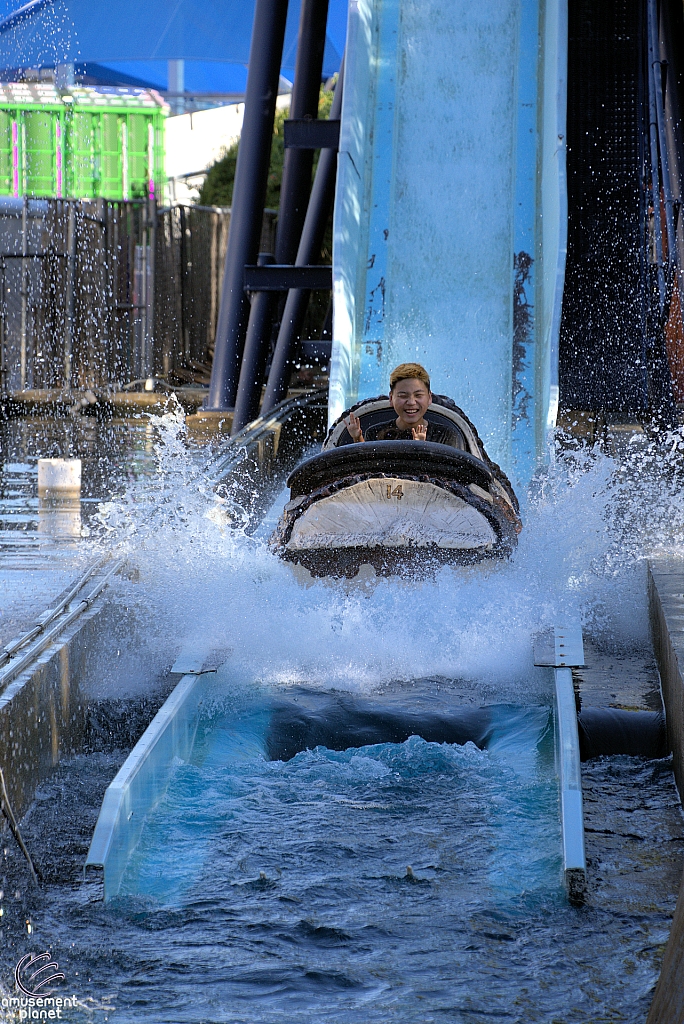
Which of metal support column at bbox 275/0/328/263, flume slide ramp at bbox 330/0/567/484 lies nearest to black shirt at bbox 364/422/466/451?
flume slide ramp at bbox 330/0/567/484

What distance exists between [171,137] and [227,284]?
41.4 feet

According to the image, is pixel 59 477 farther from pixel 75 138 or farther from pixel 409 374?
pixel 75 138

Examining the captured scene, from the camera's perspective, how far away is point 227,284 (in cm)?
896

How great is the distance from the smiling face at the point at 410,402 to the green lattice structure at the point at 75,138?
14.4 metres

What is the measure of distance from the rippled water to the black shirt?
0.62 m

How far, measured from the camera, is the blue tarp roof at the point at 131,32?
18.4 meters

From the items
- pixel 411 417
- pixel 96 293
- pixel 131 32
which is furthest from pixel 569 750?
pixel 131 32

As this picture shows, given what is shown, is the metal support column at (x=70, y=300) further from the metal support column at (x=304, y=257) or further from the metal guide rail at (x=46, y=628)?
the metal guide rail at (x=46, y=628)

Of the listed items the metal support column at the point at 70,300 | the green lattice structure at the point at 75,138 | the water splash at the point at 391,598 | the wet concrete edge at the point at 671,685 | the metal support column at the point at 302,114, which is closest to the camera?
the wet concrete edge at the point at 671,685

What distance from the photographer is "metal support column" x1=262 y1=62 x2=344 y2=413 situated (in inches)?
361

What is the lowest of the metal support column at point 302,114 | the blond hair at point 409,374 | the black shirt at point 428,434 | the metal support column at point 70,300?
the black shirt at point 428,434

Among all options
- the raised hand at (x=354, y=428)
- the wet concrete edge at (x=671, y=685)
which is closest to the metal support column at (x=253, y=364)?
the raised hand at (x=354, y=428)

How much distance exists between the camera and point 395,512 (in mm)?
4363

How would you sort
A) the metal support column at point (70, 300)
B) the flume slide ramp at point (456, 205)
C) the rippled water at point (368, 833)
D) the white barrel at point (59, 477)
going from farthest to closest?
the metal support column at point (70, 300) → the flume slide ramp at point (456, 205) → the white barrel at point (59, 477) → the rippled water at point (368, 833)
